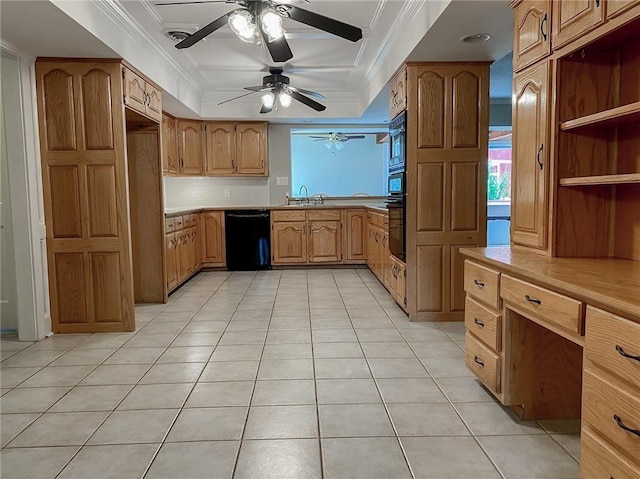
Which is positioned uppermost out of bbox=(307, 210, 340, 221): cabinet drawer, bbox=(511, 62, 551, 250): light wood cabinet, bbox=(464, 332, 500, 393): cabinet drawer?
bbox=(511, 62, 551, 250): light wood cabinet

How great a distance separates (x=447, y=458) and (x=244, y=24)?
7.91ft

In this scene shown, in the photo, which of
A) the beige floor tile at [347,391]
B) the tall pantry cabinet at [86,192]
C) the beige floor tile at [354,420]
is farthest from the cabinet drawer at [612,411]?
the tall pantry cabinet at [86,192]

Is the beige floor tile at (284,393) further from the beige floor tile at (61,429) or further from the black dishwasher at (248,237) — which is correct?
the black dishwasher at (248,237)

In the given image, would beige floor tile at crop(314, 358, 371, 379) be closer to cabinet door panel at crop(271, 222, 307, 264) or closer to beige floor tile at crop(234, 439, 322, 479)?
beige floor tile at crop(234, 439, 322, 479)

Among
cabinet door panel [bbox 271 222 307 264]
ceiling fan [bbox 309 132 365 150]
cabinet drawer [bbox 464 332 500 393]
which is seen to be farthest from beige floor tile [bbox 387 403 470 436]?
ceiling fan [bbox 309 132 365 150]

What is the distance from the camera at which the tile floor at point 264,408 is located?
1800mm

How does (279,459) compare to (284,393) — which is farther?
(284,393)

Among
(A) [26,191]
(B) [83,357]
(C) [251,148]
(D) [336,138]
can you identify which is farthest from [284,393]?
(D) [336,138]

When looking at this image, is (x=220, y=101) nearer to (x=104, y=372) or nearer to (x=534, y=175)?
(x=104, y=372)

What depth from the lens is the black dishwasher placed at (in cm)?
638

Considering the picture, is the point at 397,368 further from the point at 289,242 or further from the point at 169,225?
the point at 289,242

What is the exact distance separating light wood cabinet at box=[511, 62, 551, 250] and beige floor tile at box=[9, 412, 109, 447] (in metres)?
2.35

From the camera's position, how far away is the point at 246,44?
4.15 metres

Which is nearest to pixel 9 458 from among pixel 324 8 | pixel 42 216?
pixel 42 216
